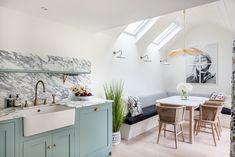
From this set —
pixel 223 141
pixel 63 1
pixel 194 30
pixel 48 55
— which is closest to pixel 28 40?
pixel 48 55

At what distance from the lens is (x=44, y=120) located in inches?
78.2

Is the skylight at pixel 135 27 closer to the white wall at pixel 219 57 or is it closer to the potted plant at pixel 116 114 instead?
the potted plant at pixel 116 114

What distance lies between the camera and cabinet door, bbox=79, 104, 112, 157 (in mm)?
2510

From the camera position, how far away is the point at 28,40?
2570mm

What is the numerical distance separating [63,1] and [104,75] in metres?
1.97

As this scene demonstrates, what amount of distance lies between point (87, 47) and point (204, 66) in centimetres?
385

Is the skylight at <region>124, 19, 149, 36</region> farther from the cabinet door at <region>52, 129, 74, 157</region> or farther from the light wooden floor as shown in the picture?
the cabinet door at <region>52, 129, 74, 157</region>

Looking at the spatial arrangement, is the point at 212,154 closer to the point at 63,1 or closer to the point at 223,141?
the point at 223,141

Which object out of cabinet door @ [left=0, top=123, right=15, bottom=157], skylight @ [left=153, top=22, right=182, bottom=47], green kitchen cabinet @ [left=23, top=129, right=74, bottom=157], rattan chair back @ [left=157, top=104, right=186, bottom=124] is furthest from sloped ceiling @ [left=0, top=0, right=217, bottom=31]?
skylight @ [left=153, top=22, right=182, bottom=47]

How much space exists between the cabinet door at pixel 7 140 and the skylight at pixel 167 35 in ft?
15.3

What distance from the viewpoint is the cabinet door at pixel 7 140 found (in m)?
1.74

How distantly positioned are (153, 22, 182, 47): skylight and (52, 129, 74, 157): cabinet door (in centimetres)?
415

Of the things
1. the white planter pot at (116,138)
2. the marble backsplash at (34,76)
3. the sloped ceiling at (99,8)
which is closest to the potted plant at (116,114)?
the white planter pot at (116,138)

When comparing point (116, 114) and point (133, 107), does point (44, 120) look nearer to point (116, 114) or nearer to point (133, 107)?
point (116, 114)
